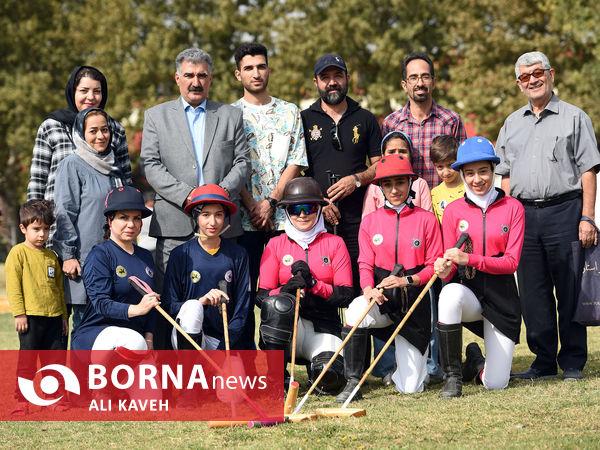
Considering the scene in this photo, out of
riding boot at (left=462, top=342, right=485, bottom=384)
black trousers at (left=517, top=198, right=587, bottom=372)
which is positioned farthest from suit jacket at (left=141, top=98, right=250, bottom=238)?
black trousers at (left=517, top=198, right=587, bottom=372)

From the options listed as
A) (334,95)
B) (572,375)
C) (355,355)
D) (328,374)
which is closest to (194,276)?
(328,374)

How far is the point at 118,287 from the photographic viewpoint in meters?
6.06

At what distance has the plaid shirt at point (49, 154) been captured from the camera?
6.64 m

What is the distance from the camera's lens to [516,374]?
22.1 ft

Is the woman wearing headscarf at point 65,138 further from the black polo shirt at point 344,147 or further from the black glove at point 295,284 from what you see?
the black glove at point 295,284

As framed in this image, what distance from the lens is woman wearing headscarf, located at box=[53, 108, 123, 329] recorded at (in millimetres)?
6266

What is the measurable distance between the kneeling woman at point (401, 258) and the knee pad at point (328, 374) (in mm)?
203

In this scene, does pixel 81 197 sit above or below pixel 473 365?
above

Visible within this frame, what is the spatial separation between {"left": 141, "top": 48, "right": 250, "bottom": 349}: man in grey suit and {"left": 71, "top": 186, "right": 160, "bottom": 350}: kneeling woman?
0.35 metres

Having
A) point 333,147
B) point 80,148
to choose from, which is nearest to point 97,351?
point 80,148

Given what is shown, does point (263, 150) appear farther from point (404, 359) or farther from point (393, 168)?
point (404, 359)

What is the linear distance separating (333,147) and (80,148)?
208 cm

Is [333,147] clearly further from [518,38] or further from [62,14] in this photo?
[62,14]

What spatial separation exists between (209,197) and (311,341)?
4.45 ft
